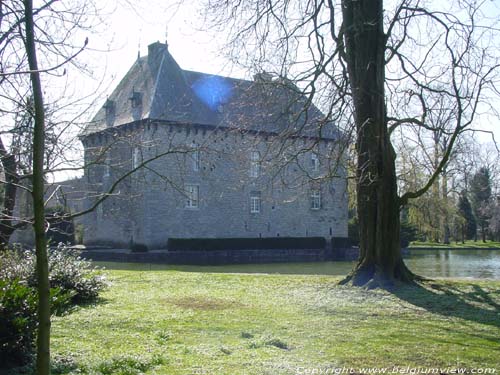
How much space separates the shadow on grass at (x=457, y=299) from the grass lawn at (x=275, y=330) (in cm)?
2

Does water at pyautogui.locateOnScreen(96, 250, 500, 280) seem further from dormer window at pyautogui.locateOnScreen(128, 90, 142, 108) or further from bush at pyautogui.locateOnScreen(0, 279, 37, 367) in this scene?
bush at pyautogui.locateOnScreen(0, 279, 37, 367)

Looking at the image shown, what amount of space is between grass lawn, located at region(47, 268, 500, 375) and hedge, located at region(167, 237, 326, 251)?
18.2 m

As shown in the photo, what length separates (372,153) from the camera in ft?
35.6

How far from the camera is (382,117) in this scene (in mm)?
10945

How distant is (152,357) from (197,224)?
91.0 ft

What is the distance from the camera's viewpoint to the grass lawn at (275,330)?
16.1 feet

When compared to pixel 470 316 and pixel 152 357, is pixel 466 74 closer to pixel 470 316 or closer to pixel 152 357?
pixel 470 316

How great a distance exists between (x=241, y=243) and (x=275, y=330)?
23734 millimetres

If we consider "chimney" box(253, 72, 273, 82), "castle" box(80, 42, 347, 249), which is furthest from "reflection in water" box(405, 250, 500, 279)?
"chimney" box(253, 72, 273, 82)

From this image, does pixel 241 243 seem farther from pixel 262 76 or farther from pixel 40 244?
pixel 40 244

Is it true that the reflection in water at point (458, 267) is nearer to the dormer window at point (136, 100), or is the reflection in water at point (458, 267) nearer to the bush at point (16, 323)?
the bush at point (16, 323)

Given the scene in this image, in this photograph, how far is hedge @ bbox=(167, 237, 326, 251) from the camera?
28469mm

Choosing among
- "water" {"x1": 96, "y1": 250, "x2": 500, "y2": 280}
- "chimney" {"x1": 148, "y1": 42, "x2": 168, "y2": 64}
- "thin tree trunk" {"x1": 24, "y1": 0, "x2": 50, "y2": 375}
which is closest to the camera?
"thin tree trunk" {"x1": 24, "y1": 0, "x2": 50, "y2": 375}

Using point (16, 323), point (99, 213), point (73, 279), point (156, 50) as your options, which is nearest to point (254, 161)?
point (73, 279)
